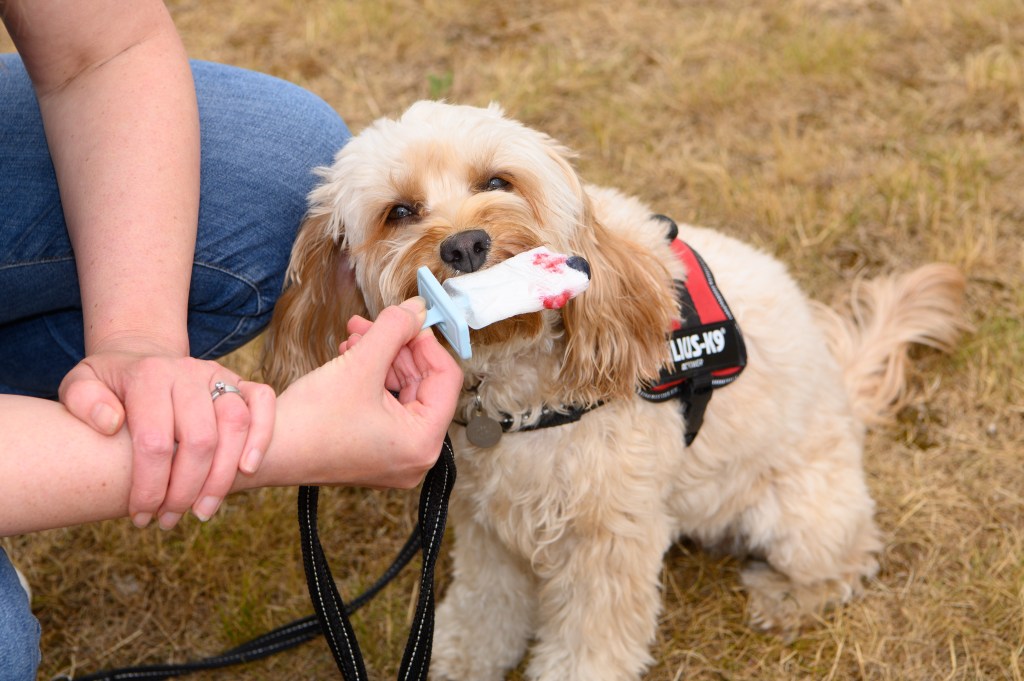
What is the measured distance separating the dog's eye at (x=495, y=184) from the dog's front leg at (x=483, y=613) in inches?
36.5

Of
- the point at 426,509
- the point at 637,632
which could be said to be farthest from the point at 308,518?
the point at 637,632

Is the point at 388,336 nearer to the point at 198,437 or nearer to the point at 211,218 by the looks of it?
the point at 198,437

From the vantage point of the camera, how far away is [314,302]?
6.92 ft

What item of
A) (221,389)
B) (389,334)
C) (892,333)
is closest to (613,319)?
(389,334)

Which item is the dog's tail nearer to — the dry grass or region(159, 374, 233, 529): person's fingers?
the dry grass

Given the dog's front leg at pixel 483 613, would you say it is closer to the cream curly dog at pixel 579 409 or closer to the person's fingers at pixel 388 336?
the cream curly dog at pixel 579 409

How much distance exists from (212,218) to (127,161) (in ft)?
1.44

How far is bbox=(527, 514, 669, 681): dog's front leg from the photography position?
2.23 meters

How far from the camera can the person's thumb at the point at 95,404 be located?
1.34 metres

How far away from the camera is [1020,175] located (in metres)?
3.76

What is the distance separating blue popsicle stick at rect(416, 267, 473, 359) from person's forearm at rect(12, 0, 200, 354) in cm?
43

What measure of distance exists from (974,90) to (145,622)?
149 inches

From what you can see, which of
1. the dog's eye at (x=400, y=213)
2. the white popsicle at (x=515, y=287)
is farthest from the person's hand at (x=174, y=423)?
the dog's eye at (x=400, y=213)

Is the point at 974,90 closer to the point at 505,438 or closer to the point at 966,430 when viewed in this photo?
the point at 966,430
